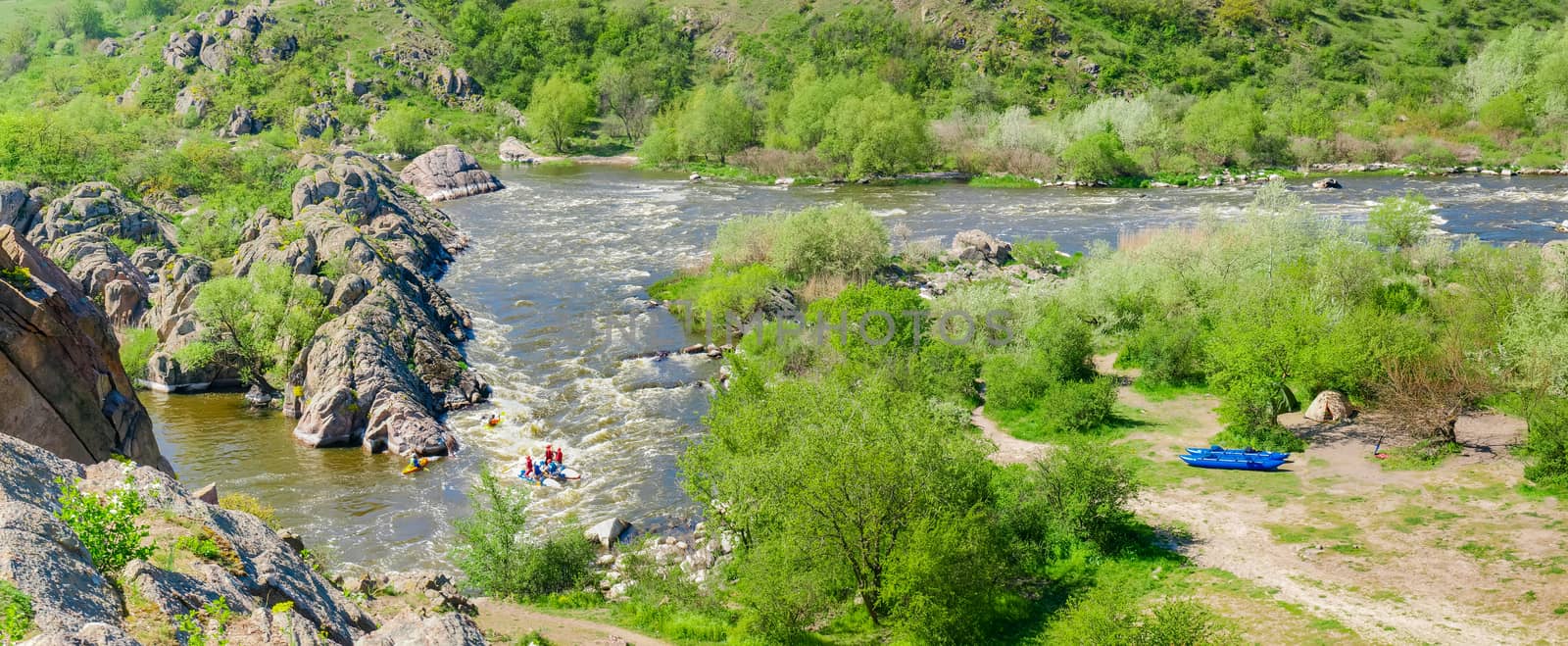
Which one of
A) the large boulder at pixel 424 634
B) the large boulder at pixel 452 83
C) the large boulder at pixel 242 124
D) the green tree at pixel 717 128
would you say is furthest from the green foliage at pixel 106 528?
the large boulder at pixel 452 83

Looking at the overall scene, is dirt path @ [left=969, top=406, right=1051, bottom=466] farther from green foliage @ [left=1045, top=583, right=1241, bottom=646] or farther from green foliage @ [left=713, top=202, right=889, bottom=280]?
green foliage @ [left=713, top=202, right=889, bottom=280]

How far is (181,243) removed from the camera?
2532 inches

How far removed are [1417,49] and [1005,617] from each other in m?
160

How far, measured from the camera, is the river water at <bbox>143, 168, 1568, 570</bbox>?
36.8 m

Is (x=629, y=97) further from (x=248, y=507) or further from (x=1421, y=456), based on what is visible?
(x=1421, y=456)

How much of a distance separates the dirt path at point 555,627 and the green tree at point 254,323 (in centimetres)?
2643

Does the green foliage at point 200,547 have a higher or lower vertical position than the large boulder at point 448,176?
lower

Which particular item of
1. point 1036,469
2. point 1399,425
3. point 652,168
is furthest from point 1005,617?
point 652,168

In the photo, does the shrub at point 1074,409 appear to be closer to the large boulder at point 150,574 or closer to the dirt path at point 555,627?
the dirt path at point 555,627

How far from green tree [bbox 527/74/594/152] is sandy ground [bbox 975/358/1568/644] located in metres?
115

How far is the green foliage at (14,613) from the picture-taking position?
10.3 m

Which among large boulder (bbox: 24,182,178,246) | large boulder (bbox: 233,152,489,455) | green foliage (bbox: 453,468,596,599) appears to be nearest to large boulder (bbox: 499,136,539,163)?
large boulder (bbox: 233,152,489,455)

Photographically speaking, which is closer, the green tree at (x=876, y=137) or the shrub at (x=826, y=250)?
the shrub at (x=826, y=250)

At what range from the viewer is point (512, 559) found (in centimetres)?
2953
